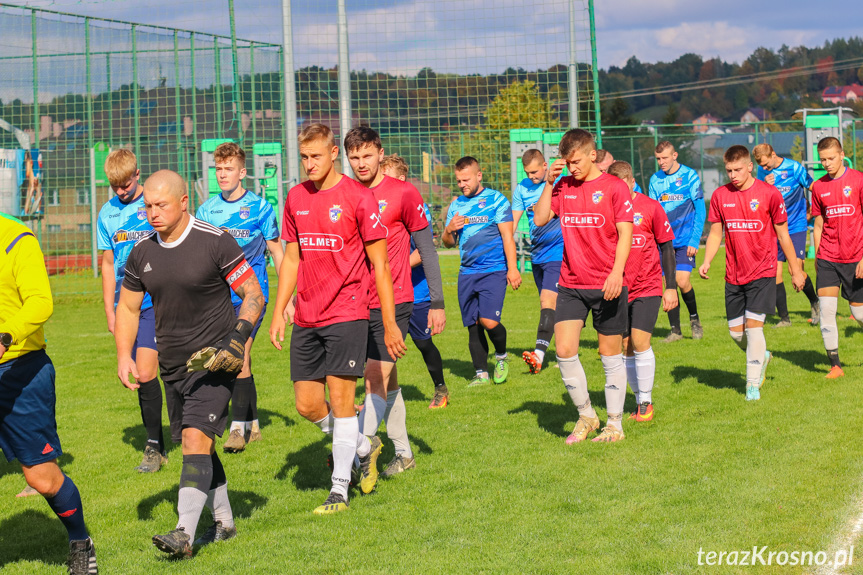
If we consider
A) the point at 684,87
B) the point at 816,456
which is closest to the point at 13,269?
the point at 816,456

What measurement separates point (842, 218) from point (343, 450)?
5.93 meters

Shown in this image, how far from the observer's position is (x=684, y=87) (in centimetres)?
14450

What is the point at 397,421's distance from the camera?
20.0 feet

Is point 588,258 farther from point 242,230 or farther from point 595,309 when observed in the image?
point 242,230

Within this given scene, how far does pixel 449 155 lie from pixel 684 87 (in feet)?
430

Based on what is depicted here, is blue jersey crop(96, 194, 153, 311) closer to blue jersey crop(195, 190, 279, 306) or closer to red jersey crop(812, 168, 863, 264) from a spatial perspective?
blue jersey crop(195, 190, 279, 306)

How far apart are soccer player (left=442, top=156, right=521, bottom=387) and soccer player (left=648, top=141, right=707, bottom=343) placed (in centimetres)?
318

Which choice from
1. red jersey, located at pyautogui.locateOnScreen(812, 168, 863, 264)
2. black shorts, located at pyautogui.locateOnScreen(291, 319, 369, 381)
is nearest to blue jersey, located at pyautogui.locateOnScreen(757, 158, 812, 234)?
red jersey, located at pyautogui.locateOnScreen(812, 168, 863, 264)

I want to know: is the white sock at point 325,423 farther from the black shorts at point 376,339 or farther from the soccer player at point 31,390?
the soccer player at point 31,390

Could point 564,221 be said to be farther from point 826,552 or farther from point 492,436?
point 826,552

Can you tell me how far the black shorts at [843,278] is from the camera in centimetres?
859

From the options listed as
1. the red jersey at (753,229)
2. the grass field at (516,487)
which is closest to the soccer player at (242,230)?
the grass field at (516,487)

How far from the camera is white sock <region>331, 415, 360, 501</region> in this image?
17.2ft

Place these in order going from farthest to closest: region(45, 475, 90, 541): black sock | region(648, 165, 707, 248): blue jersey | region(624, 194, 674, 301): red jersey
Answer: region(648, 165, 707, 248): blue jersey
region(624, 194, 674, 301): red jersey
region(45, 475, 90, 541): black sock
